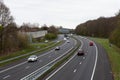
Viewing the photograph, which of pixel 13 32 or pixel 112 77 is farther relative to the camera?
pixel 13 32

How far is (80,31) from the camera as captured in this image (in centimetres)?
18950

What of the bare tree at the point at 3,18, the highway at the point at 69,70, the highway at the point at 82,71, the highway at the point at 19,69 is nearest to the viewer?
the highway at the point at 82,71

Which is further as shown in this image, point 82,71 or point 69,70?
point 69,70

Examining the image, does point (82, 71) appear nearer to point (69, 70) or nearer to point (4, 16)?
point (69, 70)

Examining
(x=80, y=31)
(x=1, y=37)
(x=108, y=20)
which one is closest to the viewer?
(x=1, y=37)

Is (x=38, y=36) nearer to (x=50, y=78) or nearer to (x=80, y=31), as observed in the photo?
(x=80, y=31)

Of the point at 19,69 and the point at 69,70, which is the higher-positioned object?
the point at 69,70

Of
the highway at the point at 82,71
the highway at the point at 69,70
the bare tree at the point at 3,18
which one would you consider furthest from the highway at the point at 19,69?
the bare tree at the point at 3,18

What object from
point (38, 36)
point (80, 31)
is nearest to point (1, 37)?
point (38, 36)

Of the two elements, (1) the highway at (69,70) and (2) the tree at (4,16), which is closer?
(1) the highway at (69,70)

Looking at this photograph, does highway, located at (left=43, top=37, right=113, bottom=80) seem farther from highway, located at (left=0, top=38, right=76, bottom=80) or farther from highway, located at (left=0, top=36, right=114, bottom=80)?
highway, located at (left=0, top=38, right=76, bottom=80)

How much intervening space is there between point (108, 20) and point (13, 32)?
91.2 metres

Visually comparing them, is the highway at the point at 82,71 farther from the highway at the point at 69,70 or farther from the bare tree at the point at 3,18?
the bare tree at the point at 3,18

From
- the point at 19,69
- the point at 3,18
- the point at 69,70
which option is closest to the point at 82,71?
the point at 69,70
